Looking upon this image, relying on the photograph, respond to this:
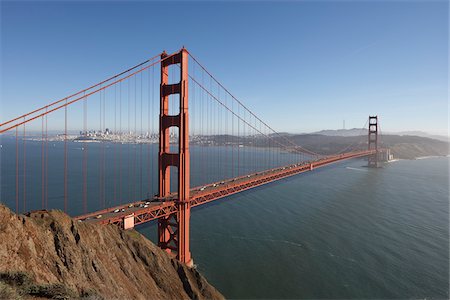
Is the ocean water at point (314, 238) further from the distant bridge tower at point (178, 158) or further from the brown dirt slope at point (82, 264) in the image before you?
the brown dirt slope at point (82, 264)

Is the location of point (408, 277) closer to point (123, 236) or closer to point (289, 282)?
point (289, 282)

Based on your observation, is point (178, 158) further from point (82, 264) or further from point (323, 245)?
point (323, 245)

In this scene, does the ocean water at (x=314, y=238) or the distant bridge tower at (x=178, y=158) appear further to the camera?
the distant bridge tower at (x=178, y=158)

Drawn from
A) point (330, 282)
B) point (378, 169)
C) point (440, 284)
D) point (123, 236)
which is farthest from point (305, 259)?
point (378, 169)

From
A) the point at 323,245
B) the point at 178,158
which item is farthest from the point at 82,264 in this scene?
the point at 323,245

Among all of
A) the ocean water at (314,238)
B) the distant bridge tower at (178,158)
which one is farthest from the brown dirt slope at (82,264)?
the ocean water at (314,238)

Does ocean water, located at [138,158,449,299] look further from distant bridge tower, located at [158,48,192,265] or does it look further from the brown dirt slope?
the brown dirt slope

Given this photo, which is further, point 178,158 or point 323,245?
point 323,245
